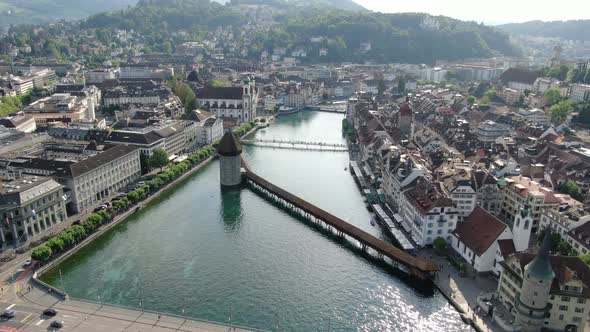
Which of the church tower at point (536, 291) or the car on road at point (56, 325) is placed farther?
the car on road at point (56, 325)

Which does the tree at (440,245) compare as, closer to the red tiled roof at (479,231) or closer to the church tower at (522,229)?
the red tiled roof at (479,231)

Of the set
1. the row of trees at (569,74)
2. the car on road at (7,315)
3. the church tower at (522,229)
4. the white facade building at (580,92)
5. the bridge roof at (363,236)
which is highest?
the row of trees at (569,74)

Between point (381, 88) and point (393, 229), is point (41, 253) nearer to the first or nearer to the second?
point (393, 229)

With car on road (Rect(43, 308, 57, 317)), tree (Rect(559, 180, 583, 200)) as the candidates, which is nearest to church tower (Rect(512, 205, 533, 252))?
tree (Rect(559, 180, 583, 200))

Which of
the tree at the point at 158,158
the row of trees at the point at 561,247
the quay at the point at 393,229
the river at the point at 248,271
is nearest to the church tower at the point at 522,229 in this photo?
the row of trees at the point at 561,247

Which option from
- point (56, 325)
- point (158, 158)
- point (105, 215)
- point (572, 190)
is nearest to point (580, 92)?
point (572, 190)

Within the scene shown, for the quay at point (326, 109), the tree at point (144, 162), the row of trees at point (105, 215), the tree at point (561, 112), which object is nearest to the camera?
the row of trees at point (105, 215)

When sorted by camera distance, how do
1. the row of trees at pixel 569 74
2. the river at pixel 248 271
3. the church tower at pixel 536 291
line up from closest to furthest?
the church tower at pixel 536 291
the river at pixel 248 271
the row of trees at pixel 569 74
